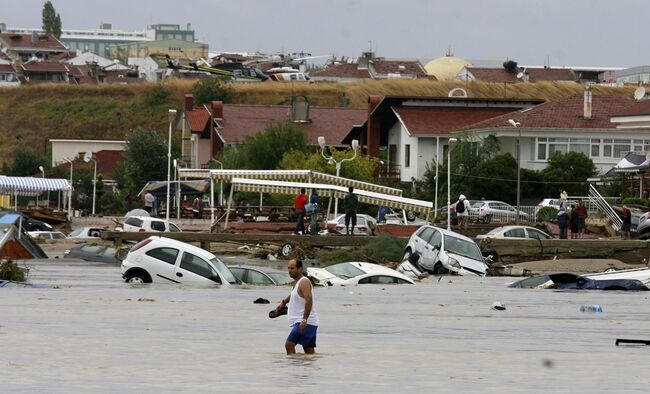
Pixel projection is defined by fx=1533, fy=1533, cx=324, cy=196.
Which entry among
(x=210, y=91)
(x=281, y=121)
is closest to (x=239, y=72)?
(x=210, y=91)

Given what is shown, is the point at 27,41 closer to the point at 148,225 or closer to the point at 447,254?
the point at 148,225

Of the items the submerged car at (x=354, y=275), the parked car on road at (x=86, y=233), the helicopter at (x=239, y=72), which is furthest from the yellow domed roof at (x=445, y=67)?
the submerged car at (x=354, y=275)

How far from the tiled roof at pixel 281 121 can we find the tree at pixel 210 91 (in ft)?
88.6

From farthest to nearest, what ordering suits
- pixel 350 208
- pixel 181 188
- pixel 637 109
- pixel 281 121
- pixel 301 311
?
pixel 281 121, pixel 181 188, pixel 637 109, pixel 350 208, pixel 301 311

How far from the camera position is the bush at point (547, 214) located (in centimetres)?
6319

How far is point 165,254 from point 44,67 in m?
137

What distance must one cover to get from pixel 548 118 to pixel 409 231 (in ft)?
89.7

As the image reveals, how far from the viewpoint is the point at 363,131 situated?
309 ft

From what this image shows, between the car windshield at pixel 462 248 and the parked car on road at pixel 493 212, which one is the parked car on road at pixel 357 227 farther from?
the car windshield at pixel 462 248

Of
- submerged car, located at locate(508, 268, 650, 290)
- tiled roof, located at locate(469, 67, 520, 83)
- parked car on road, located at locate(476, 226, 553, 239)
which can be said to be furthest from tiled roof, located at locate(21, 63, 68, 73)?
submerged car, located at locate(508, 268, 650, 290)

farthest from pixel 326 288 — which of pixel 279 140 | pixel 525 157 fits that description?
pixel 279 140

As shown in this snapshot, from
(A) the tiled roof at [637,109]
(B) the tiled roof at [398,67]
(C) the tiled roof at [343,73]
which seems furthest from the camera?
(B) the tiled roof at [398,67]

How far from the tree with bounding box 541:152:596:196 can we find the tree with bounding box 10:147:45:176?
53340mm

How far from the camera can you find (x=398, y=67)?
539 feet
